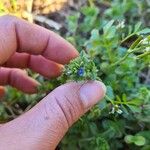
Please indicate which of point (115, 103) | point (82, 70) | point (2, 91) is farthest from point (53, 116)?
point (2, 91)

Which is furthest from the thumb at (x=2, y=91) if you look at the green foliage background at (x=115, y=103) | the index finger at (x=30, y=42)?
the index finger at (x=30, y=42)

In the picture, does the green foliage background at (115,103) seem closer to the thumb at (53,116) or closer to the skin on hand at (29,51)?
the skin on hand at (29,51)

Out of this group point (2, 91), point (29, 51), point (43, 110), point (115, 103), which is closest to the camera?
point (43, 110)

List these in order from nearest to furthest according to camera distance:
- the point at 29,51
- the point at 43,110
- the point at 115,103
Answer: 1. the point at 43,110
2. the point at 115,103
3. the point at 29,51

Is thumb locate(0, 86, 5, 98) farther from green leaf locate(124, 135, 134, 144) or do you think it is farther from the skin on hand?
green leaf locate(124, 135, 134, 144)

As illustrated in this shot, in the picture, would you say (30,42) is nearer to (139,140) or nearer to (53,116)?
(53,116)

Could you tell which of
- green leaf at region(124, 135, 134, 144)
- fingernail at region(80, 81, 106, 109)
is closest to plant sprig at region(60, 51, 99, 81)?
fingernail at region(80, 81, 106, 109)

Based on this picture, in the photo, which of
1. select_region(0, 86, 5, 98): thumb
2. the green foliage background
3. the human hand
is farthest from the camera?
select_region(0, 86, 5, 98): thumb
